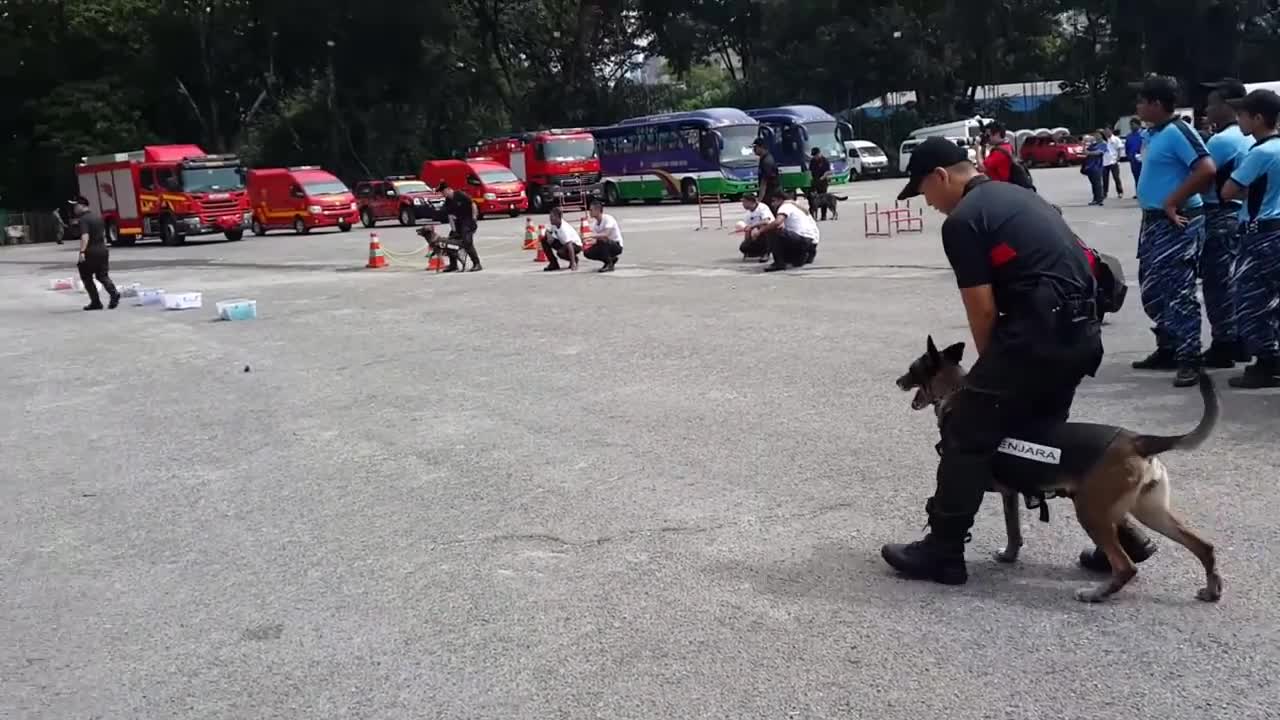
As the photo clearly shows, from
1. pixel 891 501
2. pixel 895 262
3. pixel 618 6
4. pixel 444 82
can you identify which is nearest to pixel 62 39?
pixel 444 82

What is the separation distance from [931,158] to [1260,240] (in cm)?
417

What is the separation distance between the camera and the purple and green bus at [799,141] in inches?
1748

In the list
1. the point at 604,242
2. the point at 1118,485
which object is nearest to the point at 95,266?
the point at 604,242

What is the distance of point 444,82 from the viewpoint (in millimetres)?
58219

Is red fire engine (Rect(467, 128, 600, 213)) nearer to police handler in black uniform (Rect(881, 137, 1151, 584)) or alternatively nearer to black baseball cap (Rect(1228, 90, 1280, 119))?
black baseball cap (Rect(1228, 90, 1280, 119))

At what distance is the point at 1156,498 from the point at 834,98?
5990 centimetres

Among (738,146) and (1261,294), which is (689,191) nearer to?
(738,146)

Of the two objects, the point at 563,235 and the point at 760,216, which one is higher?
the point at 760,216

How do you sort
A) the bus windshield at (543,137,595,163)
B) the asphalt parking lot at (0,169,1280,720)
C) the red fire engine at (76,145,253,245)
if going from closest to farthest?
the asphalt parking lot at (0,169,1280,720) < the red fire engine at (76,145,253,245) < the bus windshield at (543,137,595,163)

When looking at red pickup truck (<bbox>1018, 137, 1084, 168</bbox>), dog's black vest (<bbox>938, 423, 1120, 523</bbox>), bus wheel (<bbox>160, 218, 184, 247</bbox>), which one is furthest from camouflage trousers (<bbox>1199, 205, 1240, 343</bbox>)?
red pickup truck (<bbox>1018, 137, 1084, 168</bbox>)

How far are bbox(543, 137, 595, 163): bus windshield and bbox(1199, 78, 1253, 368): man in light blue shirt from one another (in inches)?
1462

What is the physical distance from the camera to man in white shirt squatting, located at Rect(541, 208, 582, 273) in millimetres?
21047

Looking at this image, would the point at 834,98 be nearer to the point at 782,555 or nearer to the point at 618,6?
the point at 618,6

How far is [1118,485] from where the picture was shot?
450 cm
